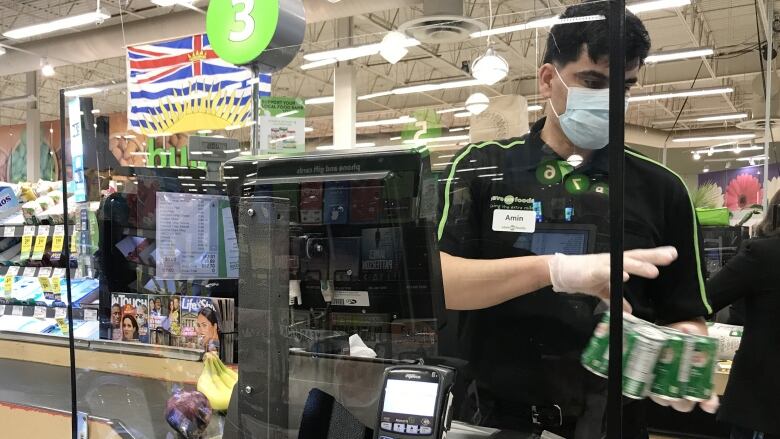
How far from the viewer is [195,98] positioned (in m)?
2.12

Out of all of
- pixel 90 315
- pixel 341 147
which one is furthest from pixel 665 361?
pixel 90 315

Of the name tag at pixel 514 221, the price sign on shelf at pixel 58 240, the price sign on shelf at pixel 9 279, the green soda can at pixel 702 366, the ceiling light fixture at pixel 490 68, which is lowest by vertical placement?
the price sign on shelf at pixel 9 279

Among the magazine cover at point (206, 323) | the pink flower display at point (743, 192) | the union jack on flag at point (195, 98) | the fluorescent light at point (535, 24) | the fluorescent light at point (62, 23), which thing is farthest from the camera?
the fluorescent light at point (62, 23)

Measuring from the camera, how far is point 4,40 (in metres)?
11.9

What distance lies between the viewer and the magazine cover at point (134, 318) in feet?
6.72

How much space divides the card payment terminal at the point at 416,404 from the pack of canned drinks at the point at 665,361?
0.32 m

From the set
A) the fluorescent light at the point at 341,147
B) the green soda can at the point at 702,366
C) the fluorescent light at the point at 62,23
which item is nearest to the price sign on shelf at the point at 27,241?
the fluorescent light at the point at 341,147

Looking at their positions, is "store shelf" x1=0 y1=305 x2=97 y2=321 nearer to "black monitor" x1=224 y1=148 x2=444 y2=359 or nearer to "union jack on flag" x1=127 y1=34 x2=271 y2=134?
"union jack on flag" x1=127 y1=34 x2=271 y2=134

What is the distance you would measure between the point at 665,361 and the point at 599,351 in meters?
0.12

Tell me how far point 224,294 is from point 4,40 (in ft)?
42.3

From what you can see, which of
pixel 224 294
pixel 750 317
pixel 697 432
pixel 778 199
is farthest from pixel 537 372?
pixel 697 432

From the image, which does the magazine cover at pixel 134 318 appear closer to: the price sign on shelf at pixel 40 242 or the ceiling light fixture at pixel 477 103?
the ceiling light fixture at pixel 477 103

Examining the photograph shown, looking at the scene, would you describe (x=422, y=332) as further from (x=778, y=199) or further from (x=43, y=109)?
(x=43, y=109)

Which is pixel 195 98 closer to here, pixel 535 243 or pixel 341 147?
pixel 341 147
